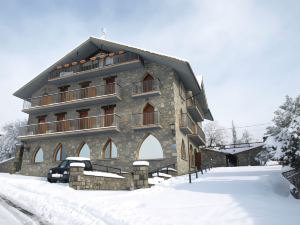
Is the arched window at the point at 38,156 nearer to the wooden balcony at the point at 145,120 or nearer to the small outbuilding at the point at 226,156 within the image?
the wooden balcony at the point at 145,120

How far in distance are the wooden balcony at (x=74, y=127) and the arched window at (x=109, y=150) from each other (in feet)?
4.40

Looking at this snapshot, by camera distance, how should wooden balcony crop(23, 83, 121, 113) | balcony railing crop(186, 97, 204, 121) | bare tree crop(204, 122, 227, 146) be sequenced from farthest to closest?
bare tree crop(204, 122, 227, 146) → balcony railing crop(186, 97, 204, 121) → wooden balcony crop(23, 83, 121, 113)

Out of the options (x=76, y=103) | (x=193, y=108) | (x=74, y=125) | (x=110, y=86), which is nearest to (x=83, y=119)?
(x=74, y=125)

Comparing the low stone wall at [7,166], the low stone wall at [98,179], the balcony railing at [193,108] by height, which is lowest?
the low stone wall at [98,179]

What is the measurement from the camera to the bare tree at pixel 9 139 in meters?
51.0

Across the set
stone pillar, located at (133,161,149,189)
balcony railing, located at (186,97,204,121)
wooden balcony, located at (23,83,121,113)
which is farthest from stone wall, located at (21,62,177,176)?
stone pillar, located at (133,161,149,189)

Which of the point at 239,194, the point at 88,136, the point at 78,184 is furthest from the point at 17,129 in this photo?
the point at 239,194

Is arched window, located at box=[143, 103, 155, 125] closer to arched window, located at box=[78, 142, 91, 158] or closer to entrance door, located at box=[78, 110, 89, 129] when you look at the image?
entrance door, located at box=[78, 110, 89, 129]

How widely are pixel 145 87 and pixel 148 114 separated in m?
2.29

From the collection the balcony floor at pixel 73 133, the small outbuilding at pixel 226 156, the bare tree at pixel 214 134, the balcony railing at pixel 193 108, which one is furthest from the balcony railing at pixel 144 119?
the bare tree at pixel 214 134

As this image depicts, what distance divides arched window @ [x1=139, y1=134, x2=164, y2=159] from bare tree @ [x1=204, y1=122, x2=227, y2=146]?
43.7 m

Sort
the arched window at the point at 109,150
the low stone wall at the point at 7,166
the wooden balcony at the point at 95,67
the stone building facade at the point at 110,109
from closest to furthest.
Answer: the stone building facade at the point at 110,109 < the arched window at the point at 109,150 < the wooden balcony at the point at 95,67 < the low stone wall at the point at 7,166

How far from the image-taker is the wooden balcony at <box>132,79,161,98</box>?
73.4 feet

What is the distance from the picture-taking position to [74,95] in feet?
83.8
